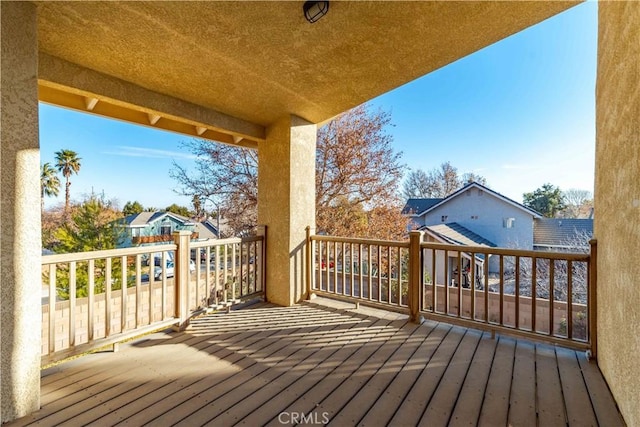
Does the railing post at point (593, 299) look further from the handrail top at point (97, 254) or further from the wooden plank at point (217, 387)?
the handrail top at point (97, 254)

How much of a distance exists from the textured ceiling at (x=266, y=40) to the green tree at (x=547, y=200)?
15980 mm

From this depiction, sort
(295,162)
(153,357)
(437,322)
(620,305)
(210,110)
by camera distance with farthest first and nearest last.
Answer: (295,162) → (210,110) → (437,322) → (153,357) → (620,305)

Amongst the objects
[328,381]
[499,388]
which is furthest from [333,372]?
[499,388]

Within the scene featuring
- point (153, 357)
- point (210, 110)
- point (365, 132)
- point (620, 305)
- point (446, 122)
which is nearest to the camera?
point (620, 305)

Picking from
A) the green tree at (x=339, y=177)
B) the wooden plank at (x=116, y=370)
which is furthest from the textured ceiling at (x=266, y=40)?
the green tree at (x=339, y=177)

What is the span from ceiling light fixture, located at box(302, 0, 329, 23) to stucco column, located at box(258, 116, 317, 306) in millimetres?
1726

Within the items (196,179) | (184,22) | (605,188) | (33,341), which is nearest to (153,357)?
(33,341)

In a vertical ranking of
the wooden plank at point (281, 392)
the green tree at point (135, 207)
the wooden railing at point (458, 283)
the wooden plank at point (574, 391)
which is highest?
the green tree at point (135, 207)

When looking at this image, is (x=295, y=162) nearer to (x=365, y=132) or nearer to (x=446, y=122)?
(x=365, y=132)

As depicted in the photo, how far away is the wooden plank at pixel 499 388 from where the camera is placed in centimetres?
172

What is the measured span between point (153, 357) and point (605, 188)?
4.09m

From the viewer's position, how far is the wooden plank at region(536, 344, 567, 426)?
1.72 m

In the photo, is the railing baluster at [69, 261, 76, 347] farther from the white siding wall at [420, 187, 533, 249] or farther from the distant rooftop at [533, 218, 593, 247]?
the white siding wall at [420, 187, 533, 249]

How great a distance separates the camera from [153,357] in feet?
8.38
